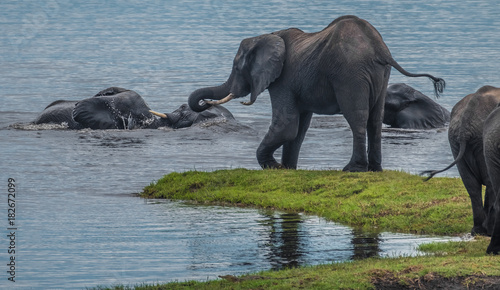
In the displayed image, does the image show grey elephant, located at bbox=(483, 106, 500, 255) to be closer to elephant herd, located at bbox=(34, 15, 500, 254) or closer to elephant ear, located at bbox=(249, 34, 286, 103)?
elephant herd, located at bbox=(34, 15, 500, 254)

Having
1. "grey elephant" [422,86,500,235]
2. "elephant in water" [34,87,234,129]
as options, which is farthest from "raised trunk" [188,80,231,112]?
"elephant in water" [34,87,234,129]

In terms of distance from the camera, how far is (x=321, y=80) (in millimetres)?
16828

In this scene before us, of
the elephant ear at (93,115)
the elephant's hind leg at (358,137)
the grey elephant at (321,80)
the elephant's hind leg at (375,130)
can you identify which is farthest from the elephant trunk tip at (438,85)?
the elephant ear at (93,115)

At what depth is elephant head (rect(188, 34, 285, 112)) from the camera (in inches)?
683

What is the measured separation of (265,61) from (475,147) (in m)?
5.70

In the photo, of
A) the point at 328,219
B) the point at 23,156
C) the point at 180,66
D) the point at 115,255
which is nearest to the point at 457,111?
the point at 328,219

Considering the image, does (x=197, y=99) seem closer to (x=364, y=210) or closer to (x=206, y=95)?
(x=206, y=95)

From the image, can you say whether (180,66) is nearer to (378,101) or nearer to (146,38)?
(146,38)

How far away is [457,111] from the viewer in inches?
497

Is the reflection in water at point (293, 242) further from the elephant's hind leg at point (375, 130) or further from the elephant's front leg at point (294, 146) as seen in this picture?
the elephant's front leg at point (294, 146)

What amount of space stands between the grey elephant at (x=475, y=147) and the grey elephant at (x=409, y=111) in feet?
48.1

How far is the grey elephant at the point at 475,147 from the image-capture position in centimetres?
1215

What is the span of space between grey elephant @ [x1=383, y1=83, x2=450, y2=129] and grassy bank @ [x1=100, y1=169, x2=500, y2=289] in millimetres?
10841

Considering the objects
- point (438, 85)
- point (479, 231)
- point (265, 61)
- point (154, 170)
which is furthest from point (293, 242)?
point (154, 170)
